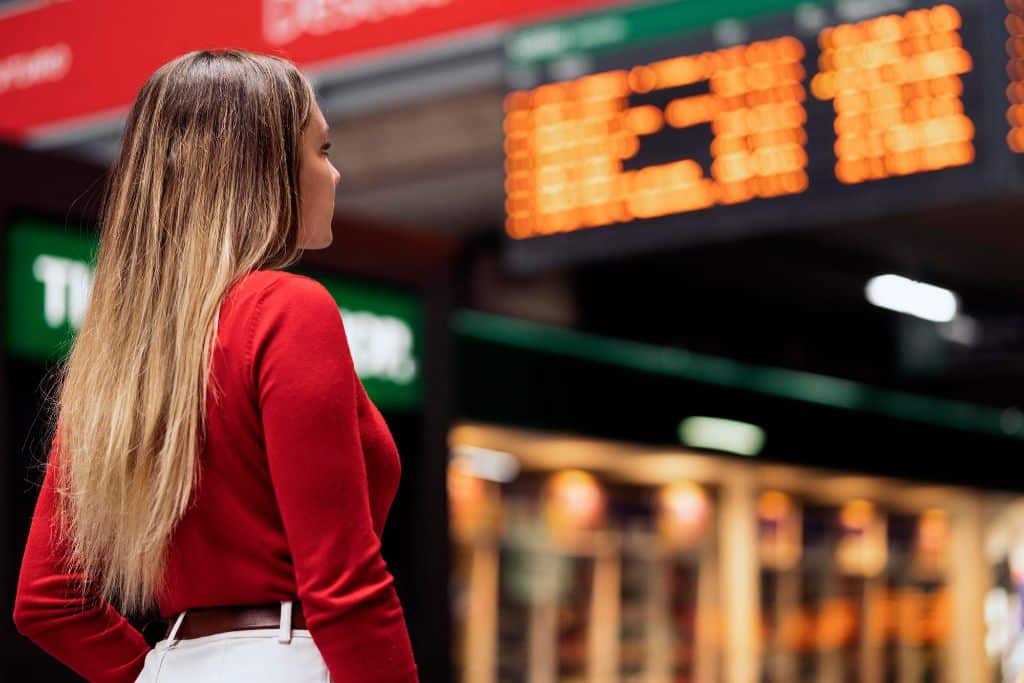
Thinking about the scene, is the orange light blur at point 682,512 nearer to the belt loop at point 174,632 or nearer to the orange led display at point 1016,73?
the orange led display at point 1016,73

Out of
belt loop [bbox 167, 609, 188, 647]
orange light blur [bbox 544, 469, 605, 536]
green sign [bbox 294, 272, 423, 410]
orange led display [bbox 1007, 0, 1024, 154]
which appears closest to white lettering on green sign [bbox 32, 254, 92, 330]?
green sign [bbox 294, 272, 423, 410]

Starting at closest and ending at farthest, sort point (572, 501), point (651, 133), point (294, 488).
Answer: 1. point (294, 488)
2. point (651, 133)
3. point (572, 501)

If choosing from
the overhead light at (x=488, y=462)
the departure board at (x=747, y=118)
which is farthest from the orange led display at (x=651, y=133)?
the overhead light at (x=488, y=462)

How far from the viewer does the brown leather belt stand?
1339mm

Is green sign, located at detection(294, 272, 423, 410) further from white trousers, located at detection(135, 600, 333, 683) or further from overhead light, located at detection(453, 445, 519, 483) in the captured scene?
overhead light, located at detection(453, 445, 519, 483)

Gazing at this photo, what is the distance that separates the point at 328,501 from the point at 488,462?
720 cm

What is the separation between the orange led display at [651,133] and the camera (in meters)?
4.05

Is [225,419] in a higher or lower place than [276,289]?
lower

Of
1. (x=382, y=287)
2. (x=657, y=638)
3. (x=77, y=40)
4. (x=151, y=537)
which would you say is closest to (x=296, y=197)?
(x=151, y=537)

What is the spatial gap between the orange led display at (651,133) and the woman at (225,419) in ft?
8.81

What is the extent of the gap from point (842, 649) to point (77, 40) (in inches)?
328

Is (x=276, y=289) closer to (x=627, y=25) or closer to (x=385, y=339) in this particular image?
(x=385, y=339)

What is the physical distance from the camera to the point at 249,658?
52.2 inches

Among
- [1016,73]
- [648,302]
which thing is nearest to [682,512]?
[648,302]
